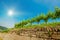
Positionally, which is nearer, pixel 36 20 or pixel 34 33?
pixel 34 33

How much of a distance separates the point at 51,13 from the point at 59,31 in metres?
10.4

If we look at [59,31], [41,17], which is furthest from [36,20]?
[59,31]

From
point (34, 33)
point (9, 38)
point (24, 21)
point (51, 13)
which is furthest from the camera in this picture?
point (24, 21)

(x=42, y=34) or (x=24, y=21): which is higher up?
(x=24, y=21)

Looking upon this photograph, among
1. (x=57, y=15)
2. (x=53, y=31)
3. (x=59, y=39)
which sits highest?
(x=57, y=15)

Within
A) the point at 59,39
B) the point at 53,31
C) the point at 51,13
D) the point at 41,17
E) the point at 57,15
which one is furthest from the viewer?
the point at 41,17

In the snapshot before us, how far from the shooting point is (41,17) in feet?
63.0

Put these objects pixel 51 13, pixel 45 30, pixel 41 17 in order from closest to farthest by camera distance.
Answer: pixel 45 30, pixel 51 13, pixel 41 17

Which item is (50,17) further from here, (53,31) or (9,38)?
(9,38)

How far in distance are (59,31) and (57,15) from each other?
827 cm

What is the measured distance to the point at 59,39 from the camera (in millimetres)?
6426

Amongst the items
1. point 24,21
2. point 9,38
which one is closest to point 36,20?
point 24,21

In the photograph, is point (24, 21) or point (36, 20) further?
point (24, 21)

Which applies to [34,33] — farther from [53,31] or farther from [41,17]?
[41,17]
